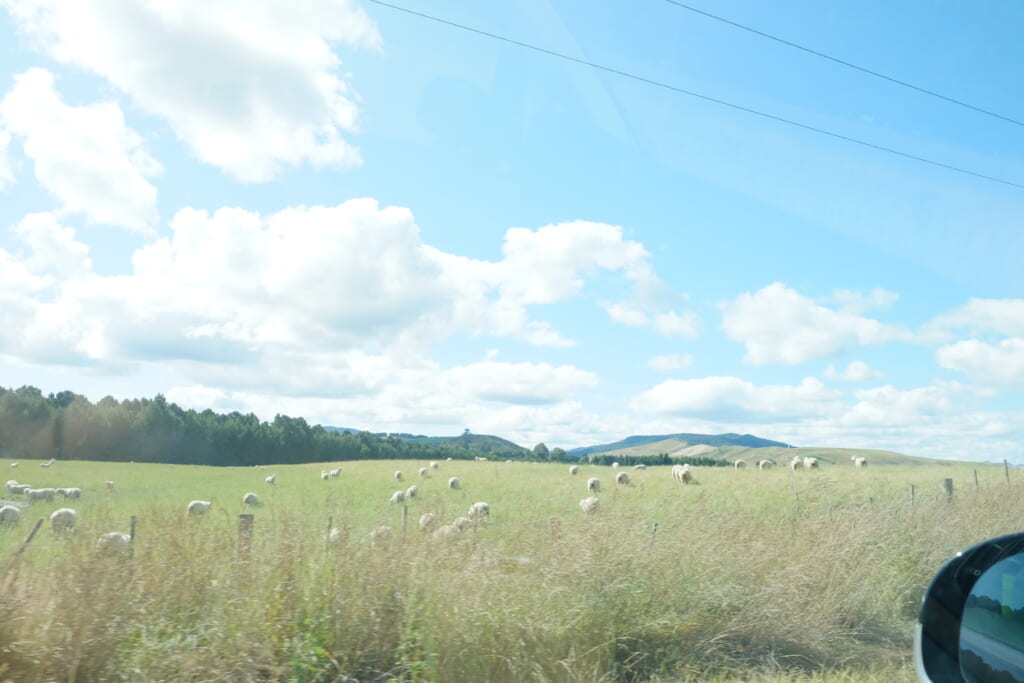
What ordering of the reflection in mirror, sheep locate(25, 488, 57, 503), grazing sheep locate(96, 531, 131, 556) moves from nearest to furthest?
the reflection in mirror < grazing sheep locate(96, 531, 131, 556) < sheep locate(25, 488, 57, 503)

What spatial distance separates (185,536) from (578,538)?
3.99 meters

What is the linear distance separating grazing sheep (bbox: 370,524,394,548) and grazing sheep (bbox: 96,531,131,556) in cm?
218

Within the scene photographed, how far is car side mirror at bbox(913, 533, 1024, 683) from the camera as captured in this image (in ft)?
7.30

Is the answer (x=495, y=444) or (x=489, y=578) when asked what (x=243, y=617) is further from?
(x=495, y=444)

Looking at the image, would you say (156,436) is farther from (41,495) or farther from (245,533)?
(245,533)

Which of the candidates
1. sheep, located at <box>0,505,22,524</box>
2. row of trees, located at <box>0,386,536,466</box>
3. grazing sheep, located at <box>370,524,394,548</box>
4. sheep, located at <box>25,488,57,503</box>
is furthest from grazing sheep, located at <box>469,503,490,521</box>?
row of trees, located at <box>0,386,536,466</box>

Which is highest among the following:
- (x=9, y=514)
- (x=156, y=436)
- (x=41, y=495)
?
(x=156, y=436)

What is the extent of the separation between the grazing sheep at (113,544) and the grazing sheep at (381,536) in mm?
2180

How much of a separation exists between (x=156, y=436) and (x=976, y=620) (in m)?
104

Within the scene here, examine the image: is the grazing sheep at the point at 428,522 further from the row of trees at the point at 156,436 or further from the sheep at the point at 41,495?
the row of trees at the point at 156,436

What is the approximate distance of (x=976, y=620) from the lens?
2.40 metres

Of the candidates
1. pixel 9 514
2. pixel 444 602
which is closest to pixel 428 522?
pixel 444 602

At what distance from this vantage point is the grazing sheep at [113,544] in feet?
19.3

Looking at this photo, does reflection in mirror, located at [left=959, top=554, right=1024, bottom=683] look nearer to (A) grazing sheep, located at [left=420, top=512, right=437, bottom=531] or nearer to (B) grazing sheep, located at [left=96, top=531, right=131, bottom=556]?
(A) grazing sheep, located at [left=420, top=512, right=437, bottom=531]
